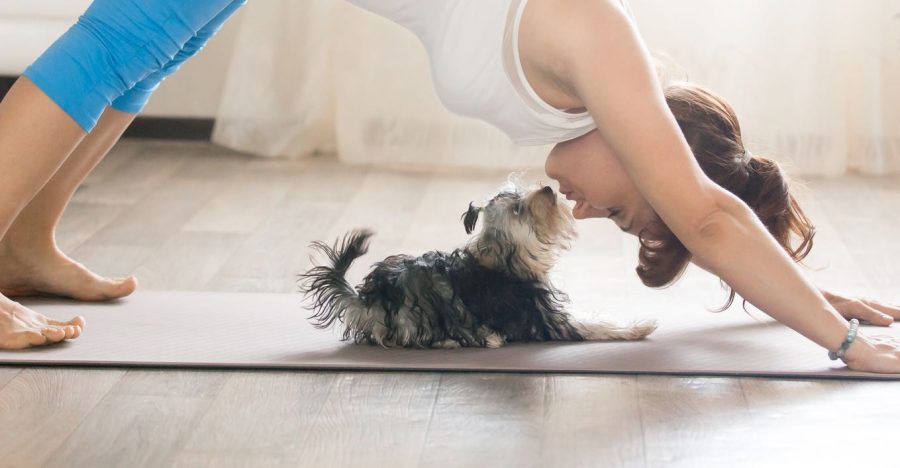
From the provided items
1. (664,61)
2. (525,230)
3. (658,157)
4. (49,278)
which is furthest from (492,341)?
(664,61)

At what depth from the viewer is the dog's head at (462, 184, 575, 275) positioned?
2.08m

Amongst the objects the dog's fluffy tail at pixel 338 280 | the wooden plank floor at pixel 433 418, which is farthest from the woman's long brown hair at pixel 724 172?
the dog's fluffy tail at pixel 338 280

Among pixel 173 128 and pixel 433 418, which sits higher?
pixel 433 418

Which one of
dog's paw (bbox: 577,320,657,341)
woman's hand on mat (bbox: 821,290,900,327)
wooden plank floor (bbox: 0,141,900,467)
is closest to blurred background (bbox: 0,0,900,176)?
wooden plank floor (bbox: 0,141,900,467)

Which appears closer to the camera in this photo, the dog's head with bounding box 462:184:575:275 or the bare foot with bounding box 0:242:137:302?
the dog's head with bounding box 462:184:575:275

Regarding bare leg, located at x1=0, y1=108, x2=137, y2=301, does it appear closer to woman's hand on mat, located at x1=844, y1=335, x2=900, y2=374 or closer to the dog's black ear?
the dog's black ear

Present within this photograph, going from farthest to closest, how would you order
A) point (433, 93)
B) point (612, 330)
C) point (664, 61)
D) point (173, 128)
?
1. point (173, 128)
2. point (433, 93)
3. point (664, 61)
4. point (612, 330)

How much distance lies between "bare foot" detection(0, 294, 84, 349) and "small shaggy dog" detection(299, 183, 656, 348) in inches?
18.1

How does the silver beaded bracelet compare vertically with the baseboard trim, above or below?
above

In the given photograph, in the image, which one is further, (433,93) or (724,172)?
(433,93)

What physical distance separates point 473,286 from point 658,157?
440mm

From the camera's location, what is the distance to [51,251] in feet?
7.88

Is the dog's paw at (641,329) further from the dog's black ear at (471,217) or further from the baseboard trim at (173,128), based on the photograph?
the baseboard trim at (173,128)

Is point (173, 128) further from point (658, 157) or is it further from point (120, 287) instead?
point (658, 157)
